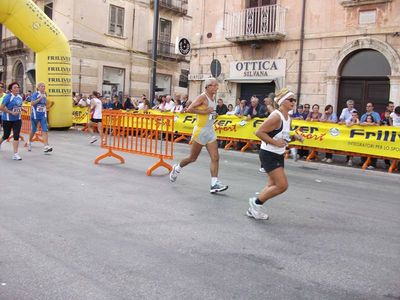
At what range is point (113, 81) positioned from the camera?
103 feet

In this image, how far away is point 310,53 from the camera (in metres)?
18.4

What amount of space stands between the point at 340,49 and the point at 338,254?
14.3 meters

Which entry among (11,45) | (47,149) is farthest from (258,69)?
(11,45)

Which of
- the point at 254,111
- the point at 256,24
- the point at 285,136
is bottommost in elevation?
the point at 285,136

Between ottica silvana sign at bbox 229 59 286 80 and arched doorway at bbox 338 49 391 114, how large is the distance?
2625 millimetres

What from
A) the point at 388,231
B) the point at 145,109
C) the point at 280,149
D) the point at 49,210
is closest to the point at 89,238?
the point at 49,210

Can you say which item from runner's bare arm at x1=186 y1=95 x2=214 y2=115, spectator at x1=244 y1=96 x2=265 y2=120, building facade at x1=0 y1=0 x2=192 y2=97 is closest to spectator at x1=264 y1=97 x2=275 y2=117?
spectator at x1=244 y1=96 x2=265 y2=120

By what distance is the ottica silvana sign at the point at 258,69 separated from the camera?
19.3 meters

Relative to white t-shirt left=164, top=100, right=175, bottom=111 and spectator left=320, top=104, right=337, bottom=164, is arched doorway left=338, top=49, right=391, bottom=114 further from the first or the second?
white t-shirt left=164, top=100, right=175, bottom=111

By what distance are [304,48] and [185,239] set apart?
49.6ft

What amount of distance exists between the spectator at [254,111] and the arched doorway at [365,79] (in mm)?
4733

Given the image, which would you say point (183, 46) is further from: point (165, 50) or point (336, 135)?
point (165, 50)

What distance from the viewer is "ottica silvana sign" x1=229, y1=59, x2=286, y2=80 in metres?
19.3

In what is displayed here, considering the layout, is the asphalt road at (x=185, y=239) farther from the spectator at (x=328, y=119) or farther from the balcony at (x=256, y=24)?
the balcony at (x=256, y=24)
